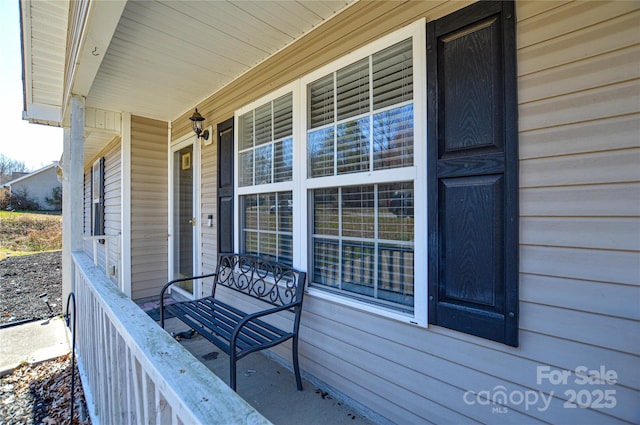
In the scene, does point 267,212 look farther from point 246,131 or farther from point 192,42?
point 192,42

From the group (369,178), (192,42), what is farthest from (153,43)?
(369,178)

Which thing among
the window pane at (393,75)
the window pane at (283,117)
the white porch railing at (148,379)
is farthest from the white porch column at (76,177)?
the window pane at (393,75)

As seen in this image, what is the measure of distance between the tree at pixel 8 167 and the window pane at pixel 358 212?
35845mm

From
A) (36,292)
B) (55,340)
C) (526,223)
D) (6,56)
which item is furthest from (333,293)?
(6,56)

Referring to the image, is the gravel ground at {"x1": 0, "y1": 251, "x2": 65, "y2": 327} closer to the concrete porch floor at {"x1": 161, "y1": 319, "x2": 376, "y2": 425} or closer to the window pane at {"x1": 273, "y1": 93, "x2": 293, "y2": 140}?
the concrete porch floor at {"x1": 161, "y1": 319, "x2": 376, "y2": 425}

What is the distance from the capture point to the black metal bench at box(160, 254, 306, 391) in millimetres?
1887

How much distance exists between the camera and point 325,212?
2.23m

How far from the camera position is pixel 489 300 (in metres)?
1.34

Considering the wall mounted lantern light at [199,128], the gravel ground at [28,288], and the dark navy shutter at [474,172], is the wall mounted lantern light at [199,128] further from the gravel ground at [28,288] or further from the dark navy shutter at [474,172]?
the gravel ground at [28,288]

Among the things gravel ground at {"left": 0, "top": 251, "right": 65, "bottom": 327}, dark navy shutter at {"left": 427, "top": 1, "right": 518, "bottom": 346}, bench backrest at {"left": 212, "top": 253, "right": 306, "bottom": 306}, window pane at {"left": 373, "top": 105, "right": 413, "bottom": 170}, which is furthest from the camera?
gravel ground at {"left": 0, "top": 251, "right": 65, "bottom": 327}

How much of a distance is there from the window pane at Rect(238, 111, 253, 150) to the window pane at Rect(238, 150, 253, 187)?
91 millimetres

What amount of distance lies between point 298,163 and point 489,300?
1633 millimetres

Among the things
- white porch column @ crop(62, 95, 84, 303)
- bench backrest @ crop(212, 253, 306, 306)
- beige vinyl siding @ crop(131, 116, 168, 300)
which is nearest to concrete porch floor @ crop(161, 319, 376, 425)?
bench backrest @ crop(212, 253, 306, 306)

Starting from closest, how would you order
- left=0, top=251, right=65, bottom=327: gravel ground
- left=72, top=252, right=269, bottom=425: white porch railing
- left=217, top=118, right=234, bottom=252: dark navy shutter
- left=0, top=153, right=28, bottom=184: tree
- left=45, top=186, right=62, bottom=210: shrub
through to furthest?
left=72, top=252, right=269, bottom=425: white porch railing < left=217, top=118, right=234, bottom=252: dark navy shutter < left=0, top=251, right=65, bottom=327: gravel ground < left=45, top=186, right=62, bottom=210: shrub < left=0, top=153, right=28, bottom=184: tree
